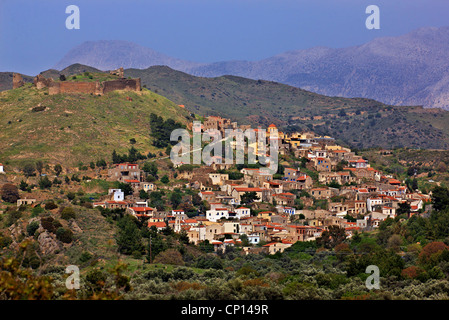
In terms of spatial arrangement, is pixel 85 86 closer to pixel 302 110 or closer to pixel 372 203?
pixel 372 203

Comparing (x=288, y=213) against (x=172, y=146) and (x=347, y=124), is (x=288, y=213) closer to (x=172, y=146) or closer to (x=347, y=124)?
(x=172, y=146)

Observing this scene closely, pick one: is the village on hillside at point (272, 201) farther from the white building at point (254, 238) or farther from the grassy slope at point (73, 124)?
the grassy slope at point (73, 124)

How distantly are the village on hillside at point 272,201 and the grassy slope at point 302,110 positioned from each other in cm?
5966

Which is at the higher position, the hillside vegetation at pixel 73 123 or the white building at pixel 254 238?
the hillside vegetation at pixel 73 123

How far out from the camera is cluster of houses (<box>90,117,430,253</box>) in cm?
5284

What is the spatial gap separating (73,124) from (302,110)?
91.5 meters

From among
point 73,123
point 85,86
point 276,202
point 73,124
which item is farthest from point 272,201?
point 85,86

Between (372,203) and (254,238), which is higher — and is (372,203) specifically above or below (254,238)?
above

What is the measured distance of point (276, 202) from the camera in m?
61.0

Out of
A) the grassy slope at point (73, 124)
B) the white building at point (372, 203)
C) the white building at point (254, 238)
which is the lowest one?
the white building at point (254, 238)

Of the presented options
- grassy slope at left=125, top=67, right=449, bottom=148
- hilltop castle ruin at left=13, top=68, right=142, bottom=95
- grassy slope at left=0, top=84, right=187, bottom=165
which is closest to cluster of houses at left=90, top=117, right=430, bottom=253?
grassy slope at left=0, top=84, right=187, bottom=165

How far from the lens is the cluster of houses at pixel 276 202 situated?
5284 centimetres

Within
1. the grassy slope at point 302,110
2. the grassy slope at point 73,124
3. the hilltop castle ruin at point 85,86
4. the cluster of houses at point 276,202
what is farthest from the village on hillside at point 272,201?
the grassy slope at point 302,110
